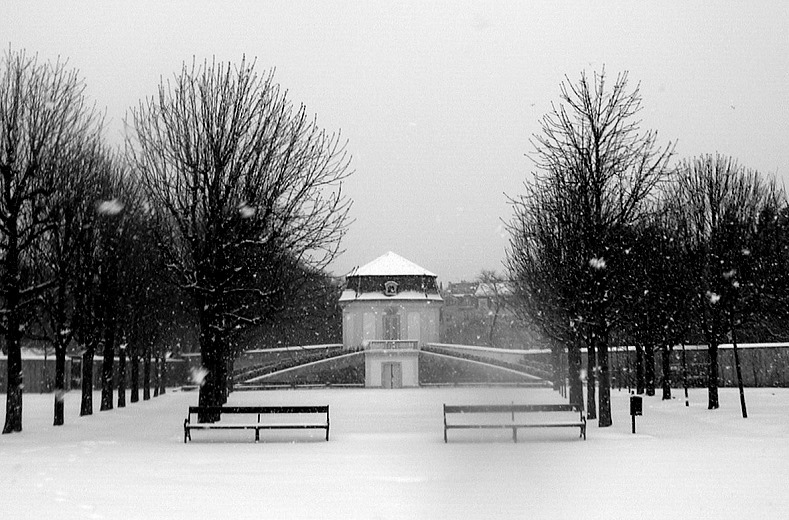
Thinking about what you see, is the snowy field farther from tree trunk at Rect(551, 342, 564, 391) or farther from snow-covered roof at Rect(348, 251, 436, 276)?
snow-covered roof at Rect(348, 251, 436, 276)

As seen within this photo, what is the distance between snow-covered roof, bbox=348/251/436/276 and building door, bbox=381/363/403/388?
11.8m

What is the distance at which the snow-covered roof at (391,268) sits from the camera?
62.0 m

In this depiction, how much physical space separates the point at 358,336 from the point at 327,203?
129ft

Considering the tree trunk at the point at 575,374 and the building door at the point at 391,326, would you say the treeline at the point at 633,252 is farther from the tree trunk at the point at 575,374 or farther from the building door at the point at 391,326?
the building door at the point at 391,326

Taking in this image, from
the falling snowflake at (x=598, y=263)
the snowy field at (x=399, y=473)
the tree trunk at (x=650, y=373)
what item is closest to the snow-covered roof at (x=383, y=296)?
the tree trunk at (x=650, y=373)

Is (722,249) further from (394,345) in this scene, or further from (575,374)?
(394,345)

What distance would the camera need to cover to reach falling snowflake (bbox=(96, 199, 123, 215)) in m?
23.9

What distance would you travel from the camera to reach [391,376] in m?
51.0

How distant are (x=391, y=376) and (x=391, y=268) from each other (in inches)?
530

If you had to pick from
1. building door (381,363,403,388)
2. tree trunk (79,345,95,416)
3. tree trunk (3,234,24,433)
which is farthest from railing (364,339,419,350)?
tree trunk (3,234,24,433)

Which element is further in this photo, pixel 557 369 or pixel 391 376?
pixel 391 376

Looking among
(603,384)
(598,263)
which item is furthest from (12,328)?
(603,384)

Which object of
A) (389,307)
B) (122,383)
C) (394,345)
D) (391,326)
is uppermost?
(389,307)

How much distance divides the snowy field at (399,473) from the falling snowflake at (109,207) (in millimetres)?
6247
